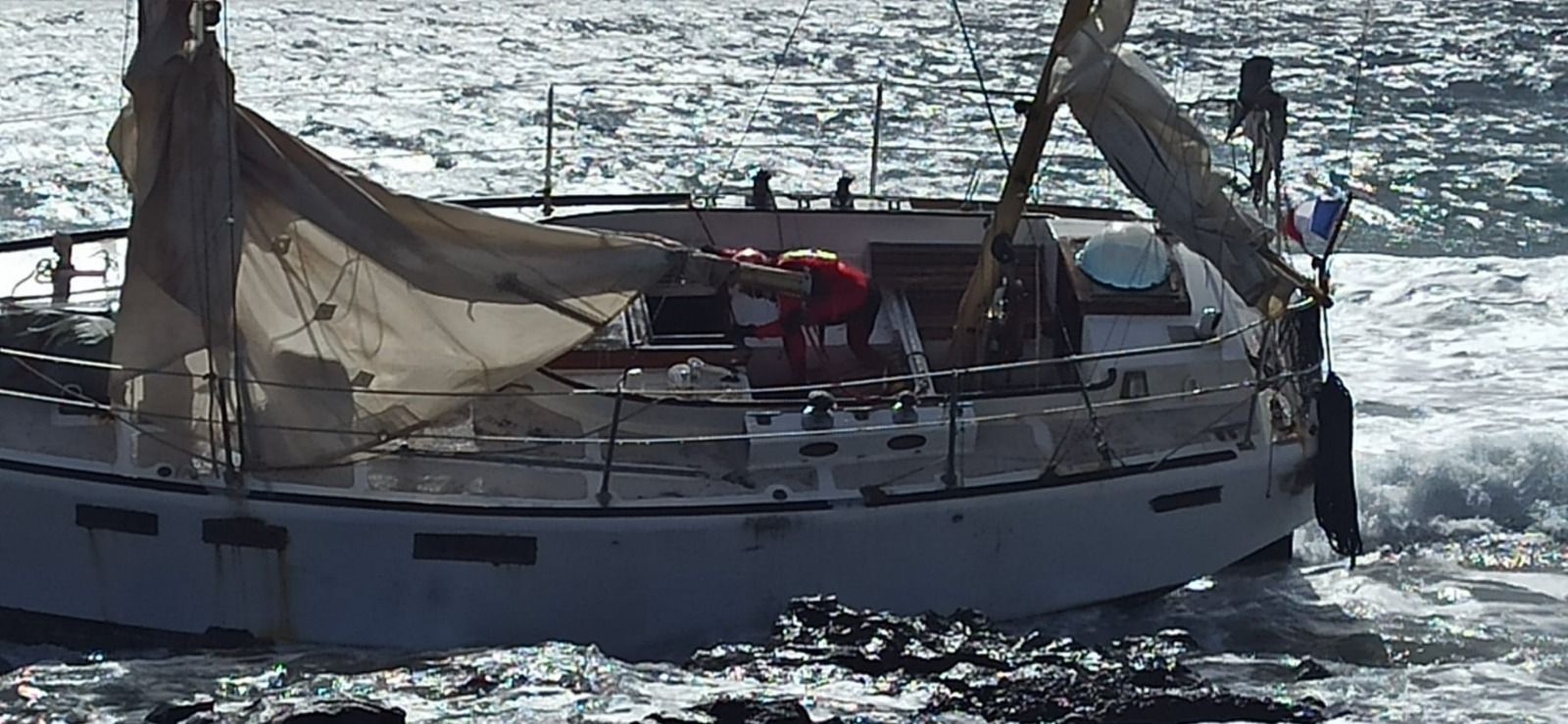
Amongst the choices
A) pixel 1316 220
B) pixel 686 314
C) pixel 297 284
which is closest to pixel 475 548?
pixel 297 284

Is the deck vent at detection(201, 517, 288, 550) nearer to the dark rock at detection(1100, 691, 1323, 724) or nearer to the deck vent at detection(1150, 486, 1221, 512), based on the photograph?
the dark rock at detection(1100, 691, 1323, 724)

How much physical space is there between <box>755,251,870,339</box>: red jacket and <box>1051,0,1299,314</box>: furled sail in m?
2.21

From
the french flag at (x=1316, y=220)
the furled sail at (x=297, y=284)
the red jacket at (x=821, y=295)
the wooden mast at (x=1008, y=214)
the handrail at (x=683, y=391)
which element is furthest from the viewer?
the french flag at (x=1316, y=220)

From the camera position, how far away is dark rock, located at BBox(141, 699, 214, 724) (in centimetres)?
1402

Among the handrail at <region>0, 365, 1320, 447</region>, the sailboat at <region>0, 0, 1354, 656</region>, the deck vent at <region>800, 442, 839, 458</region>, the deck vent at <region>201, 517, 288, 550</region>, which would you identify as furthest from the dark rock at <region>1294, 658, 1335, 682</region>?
the deck vent at <region>201, 517, 288, 550</region>

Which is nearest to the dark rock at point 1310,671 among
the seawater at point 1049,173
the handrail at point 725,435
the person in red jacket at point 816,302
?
the seawater at point 1049,173

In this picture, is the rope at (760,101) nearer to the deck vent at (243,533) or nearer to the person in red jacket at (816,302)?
the person in red jacket at (816,302)

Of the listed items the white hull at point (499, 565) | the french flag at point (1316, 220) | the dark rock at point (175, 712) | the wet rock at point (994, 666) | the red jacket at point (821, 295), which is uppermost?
the french flag at point (1316, 220)

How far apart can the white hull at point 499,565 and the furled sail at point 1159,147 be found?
2.09m

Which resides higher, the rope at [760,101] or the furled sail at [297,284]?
the furled sail at [297,284]

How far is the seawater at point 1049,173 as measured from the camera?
1537 cm

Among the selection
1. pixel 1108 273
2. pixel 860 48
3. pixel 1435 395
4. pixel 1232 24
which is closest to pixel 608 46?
pixel 860 48

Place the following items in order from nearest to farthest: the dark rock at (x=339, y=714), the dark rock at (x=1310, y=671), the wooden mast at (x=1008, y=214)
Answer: the dark rock at (x=339, y=714)
the dark rock at (x=1310, y=671)
the wooden mast at (x=1008, y=214)

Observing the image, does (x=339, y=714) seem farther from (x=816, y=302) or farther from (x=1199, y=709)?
(x=1199, y=709)
